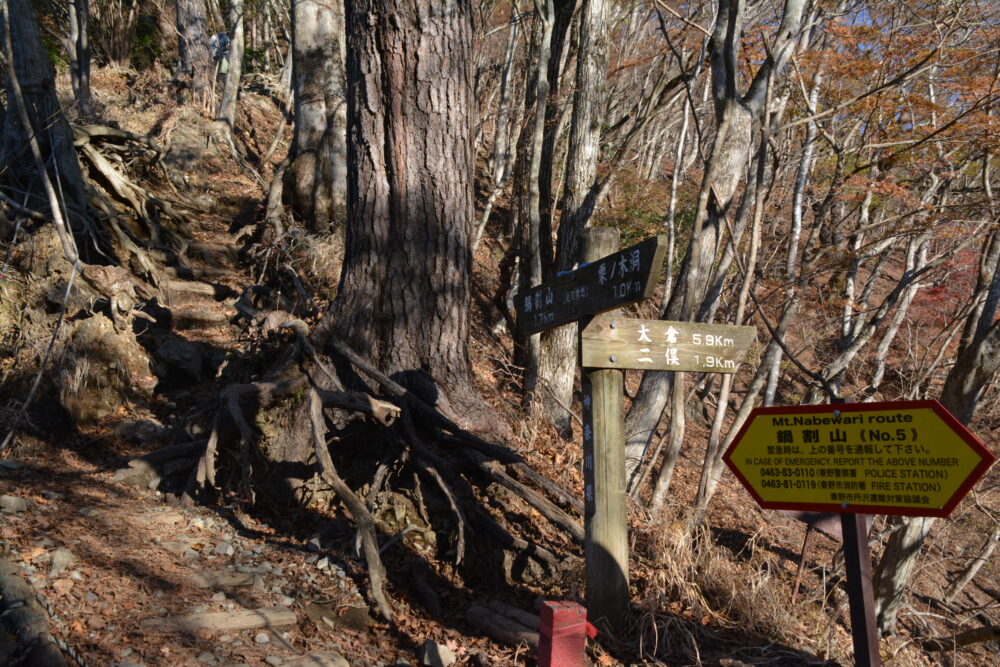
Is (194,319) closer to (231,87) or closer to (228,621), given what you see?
(228,621)

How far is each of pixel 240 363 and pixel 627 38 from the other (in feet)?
46.1

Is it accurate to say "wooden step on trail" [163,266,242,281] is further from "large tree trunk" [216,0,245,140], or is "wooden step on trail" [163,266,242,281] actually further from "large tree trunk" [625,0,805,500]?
"large tree trunk" [625,0,805,500]

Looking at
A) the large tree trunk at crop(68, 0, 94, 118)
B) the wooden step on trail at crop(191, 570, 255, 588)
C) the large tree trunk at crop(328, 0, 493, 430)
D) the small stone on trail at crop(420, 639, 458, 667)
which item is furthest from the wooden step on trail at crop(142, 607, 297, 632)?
the large tree trunk at crop(68, 0, 94, 118)

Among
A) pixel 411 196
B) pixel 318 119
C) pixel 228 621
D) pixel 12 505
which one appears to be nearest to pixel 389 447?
pixel 228 621

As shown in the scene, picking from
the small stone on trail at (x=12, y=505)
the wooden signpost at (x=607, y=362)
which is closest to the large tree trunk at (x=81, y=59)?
the small stone on trail at (x=12, y=505)

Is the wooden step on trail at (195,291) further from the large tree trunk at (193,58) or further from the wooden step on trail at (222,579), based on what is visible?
the large tree trunk at (193,58)

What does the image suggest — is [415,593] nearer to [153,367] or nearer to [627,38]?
[153,367]

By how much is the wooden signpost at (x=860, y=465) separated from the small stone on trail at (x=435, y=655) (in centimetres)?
195

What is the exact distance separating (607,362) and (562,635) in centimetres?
152

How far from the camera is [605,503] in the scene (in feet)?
14.1

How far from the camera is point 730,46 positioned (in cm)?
663

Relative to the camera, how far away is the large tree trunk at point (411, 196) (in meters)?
5.76

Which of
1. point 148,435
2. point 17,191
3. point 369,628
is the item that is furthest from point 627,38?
point 369,628

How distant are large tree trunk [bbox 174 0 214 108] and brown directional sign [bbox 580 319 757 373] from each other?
14044mm
